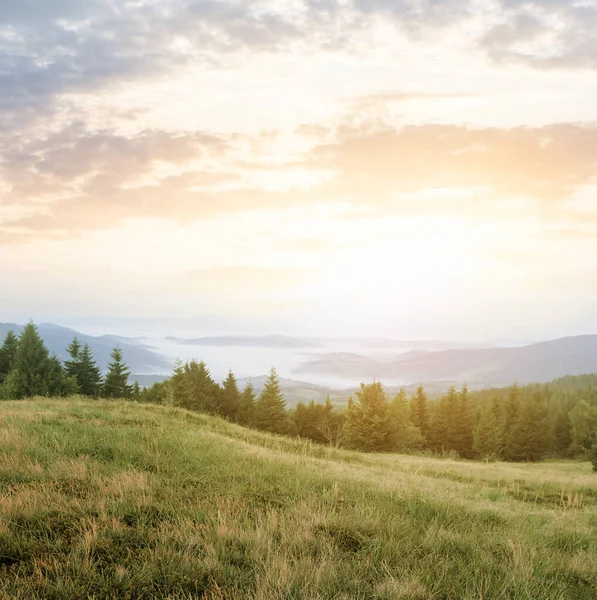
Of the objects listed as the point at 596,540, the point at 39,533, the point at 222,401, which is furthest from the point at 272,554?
the point at 222,401

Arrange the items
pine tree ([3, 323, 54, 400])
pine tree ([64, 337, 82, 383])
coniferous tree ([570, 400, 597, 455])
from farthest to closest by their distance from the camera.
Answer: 1. coniferous tree ([570, 400, 597, 455])
2. pine tree ([64, 337, 82, 383])
3. pine tree ([3, 323, 54, 400])

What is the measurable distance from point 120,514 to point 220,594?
2271mm

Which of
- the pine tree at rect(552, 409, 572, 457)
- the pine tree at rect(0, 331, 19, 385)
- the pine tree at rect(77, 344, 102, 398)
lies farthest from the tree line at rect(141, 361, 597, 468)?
the pine tree at rect(0, 331, 19, 385)

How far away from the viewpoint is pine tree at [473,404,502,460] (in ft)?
213

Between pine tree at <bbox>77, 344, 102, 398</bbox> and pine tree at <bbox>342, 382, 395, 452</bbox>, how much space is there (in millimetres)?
32714

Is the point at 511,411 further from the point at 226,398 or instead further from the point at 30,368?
the point at 30,368

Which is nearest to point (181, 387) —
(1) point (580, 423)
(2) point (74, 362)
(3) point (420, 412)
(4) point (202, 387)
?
(4) point (202, 387)

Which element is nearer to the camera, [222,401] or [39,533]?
[39,533]

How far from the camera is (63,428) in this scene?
10594 millimetres

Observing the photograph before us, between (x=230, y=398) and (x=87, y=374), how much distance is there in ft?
70.1

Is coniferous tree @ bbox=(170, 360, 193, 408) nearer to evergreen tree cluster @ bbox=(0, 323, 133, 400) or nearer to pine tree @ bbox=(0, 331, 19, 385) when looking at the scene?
evergreen tree cluster @ bbox=(0, 323, 133, 400)

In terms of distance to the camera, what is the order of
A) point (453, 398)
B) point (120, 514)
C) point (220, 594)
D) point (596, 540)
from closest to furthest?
point (220, 594) < point (120, 514) < point (596, 540) < point (453, 398)

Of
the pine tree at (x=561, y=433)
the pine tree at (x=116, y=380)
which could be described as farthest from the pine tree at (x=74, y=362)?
the pine tree at (x=561, y=433)

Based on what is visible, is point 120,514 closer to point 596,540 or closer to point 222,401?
point 596,540
